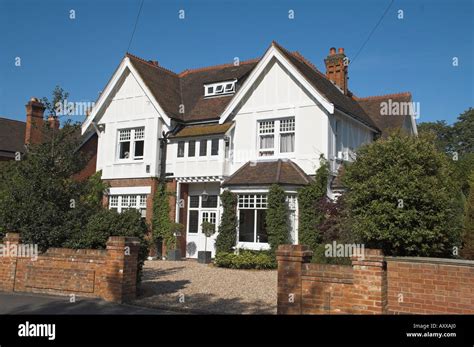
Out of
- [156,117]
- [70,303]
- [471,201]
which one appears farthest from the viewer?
[156,117]

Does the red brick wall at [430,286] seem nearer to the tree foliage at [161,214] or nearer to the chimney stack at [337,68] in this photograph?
the tree foliage at [161,214]

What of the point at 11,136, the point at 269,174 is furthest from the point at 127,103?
the point at 11,136

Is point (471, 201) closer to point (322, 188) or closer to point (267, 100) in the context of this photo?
point (322, 188)

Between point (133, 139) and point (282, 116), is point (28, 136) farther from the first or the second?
point (282, 116)

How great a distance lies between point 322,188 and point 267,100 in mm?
4898

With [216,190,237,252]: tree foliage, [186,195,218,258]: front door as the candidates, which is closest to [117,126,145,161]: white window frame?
[186,195,218,258]: front door

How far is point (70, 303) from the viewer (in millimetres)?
9211

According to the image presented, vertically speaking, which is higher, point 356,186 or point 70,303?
point 356,186

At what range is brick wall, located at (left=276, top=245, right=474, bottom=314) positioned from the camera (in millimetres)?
A: 7199

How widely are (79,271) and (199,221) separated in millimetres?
11856

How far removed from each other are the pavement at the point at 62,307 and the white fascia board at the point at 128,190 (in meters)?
12.6

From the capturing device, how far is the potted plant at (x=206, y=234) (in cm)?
1953
